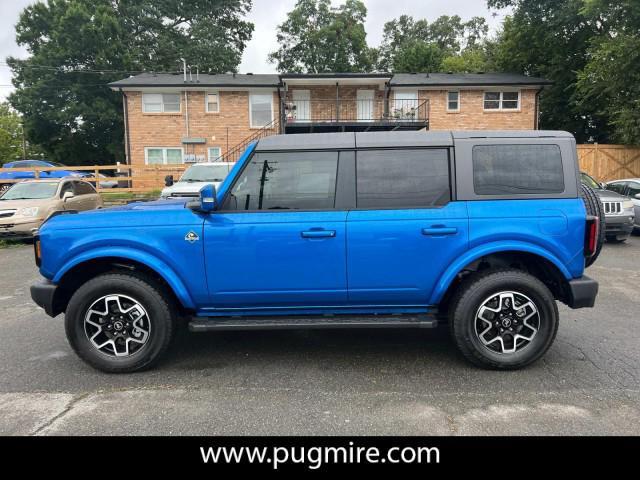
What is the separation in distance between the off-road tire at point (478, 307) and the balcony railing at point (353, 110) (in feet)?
68.6

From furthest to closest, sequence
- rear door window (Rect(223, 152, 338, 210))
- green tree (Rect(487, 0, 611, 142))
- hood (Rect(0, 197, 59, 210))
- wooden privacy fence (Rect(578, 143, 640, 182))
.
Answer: green tree (Rect(487, 0, 611, 142)), wooden privacy fence (Rect(578, 143, 640, 182)), hood (Rect(0, 197, 59, 210)), rear door window (Rect(223, 152, 338, 210))

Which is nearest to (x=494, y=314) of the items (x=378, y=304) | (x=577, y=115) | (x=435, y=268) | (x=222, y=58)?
(x=435, y=268)

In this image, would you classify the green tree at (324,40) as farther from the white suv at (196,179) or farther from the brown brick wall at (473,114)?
the white suv at (196,179)

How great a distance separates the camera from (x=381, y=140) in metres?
3.82

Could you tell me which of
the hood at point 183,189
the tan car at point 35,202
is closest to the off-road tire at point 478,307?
the hood at point 183,189

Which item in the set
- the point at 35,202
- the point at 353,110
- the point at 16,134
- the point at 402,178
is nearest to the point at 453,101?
the point at 353,110

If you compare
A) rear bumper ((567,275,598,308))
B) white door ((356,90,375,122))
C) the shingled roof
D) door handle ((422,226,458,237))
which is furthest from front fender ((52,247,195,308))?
white door ((356,90,375,122))

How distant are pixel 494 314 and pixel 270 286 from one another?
5.90 ft

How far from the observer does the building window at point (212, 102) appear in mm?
24047

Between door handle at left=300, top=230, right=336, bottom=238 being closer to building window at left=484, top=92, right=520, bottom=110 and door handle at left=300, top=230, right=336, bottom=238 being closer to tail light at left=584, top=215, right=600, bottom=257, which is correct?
tail light at left=584, top=215, right=600, bottom=257

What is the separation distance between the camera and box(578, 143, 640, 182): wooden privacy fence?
21.1 metres

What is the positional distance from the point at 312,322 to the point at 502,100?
24.2m

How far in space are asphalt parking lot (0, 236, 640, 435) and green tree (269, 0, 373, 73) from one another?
4127cm
